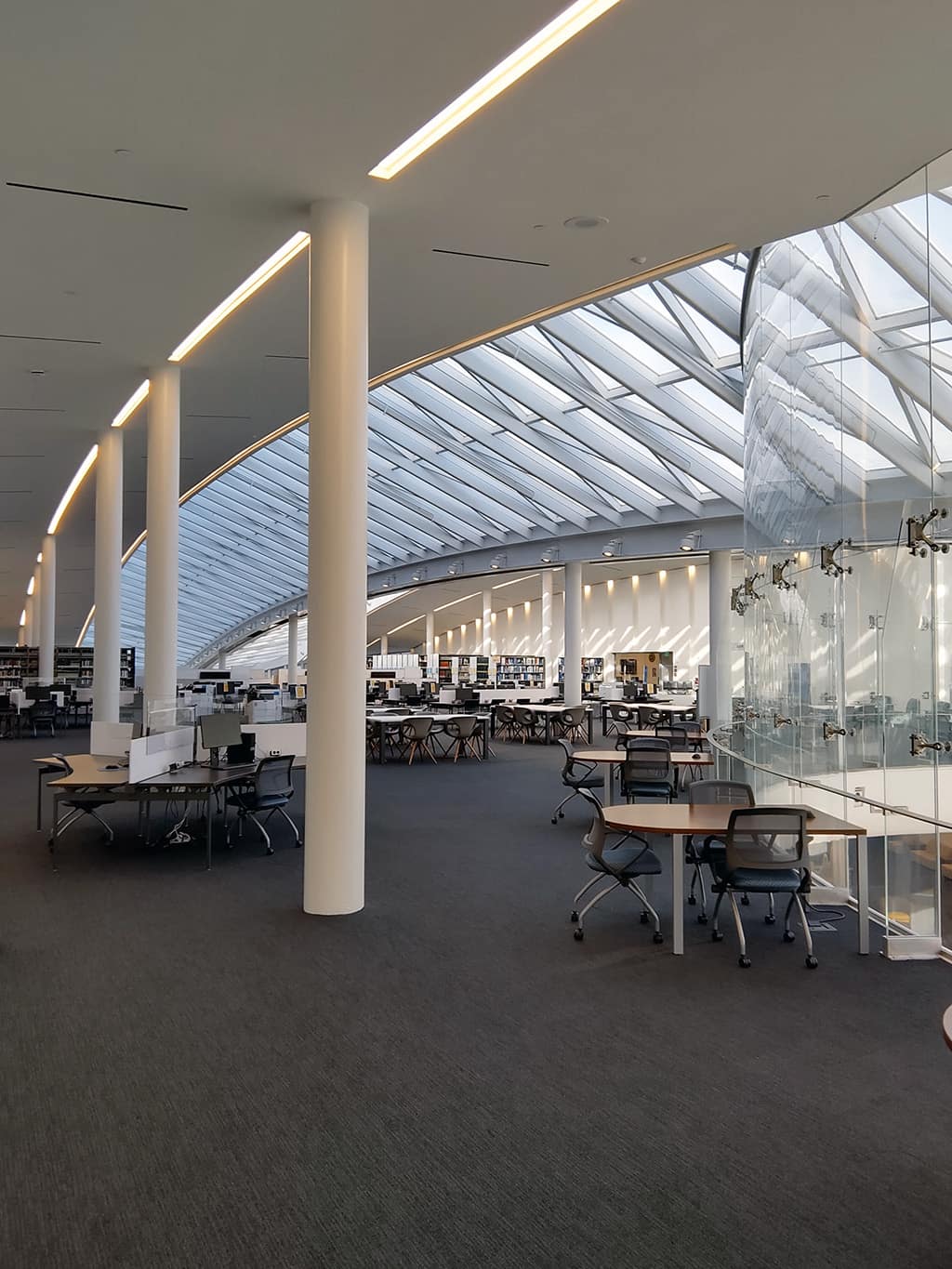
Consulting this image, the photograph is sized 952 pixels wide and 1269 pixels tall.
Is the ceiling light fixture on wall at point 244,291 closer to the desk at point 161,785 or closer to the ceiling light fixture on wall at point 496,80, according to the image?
the ceiling light fixture on wall at point 496,80

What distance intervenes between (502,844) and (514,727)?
1120 cm

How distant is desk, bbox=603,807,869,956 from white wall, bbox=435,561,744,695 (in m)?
19.1

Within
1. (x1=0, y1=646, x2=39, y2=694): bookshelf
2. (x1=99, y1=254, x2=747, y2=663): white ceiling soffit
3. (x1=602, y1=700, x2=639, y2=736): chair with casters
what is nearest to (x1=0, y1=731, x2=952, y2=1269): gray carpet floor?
(x1=99, y1=254, x2=747, y2=663): white ceiling soffit

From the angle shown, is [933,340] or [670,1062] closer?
[670,1062]

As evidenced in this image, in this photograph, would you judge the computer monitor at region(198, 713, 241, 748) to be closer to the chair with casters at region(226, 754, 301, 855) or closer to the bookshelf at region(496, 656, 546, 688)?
the chair with casters at region(226, 754, 301, 855)

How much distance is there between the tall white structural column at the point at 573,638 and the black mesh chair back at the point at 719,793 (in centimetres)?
1351

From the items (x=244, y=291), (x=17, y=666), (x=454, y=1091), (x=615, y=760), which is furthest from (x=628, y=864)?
(x=17, y=666)

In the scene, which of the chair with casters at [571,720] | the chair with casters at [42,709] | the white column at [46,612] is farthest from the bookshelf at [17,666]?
the chair with casters at [571,720]

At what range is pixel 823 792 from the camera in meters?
6.06

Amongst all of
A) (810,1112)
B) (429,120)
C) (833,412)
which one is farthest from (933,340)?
(810,1112)

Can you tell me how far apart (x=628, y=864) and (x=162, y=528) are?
620cm

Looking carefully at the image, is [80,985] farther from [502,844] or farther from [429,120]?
[429,120]

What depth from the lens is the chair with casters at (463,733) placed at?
46.7 ft

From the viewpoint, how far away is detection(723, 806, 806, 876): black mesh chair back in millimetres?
4793
